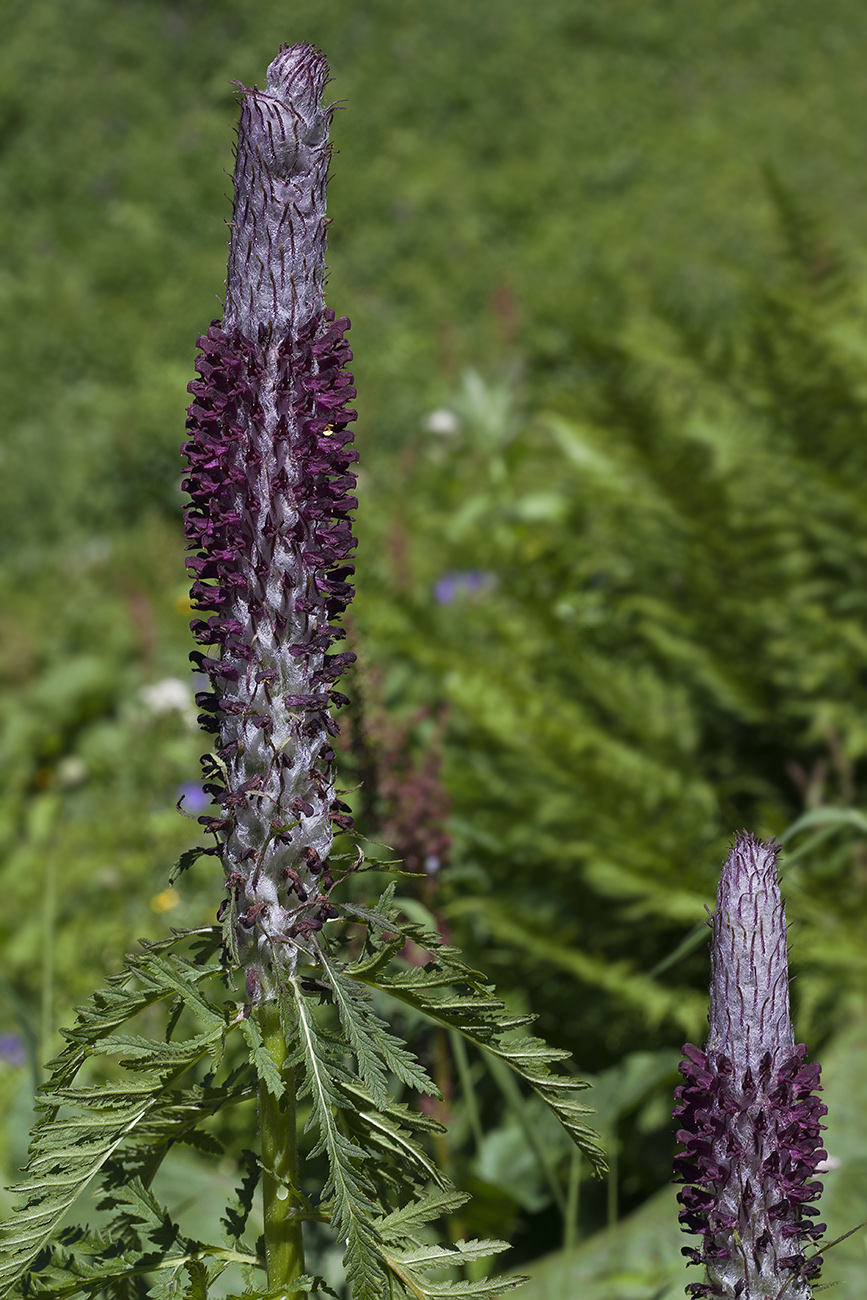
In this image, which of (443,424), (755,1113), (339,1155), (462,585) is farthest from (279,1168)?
(443,424)

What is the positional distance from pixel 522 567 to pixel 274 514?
268 centimetres

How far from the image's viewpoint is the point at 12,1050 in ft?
11.7

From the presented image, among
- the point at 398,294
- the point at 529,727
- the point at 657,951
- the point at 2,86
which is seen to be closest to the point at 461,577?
the point at 529,727

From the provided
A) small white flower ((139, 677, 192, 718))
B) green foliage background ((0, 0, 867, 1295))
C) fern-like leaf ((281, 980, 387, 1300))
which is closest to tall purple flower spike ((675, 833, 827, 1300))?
fern-like leaf ((281, 980, 387, 1300))

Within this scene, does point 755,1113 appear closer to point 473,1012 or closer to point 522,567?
point 473,1012

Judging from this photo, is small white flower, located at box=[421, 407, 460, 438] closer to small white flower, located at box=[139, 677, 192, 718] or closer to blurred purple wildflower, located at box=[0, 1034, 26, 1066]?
small white flower, located at box=[139, 677, 192, 718]

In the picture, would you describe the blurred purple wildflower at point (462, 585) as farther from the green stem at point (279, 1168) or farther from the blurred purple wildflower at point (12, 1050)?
the green stem at point (279, 1168)

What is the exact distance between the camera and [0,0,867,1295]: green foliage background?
2.89 m

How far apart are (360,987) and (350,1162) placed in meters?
0.15

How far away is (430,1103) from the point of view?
2354 mm

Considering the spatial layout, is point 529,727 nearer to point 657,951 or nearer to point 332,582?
point 657,951

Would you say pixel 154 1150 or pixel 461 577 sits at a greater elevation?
pixel 461 577

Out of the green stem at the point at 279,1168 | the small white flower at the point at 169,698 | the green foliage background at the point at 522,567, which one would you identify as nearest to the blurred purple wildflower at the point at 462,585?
the green foliage background at the point at 522,567

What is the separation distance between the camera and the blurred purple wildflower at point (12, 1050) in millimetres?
3488
